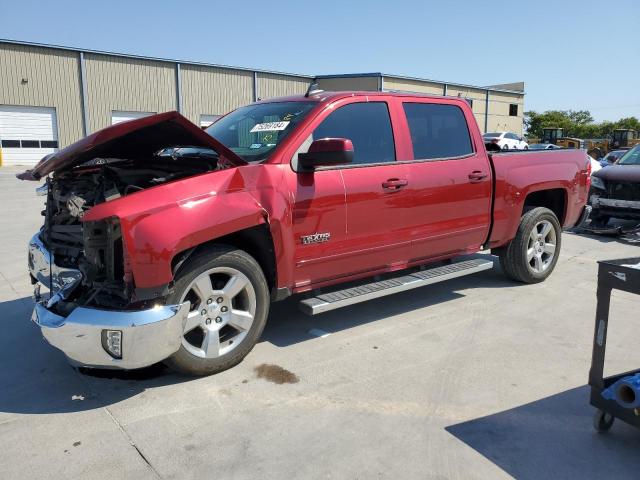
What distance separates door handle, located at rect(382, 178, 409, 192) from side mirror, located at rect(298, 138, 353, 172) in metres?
0.67

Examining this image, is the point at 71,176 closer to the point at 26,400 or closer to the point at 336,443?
the point at 26,400

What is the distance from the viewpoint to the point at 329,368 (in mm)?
3809

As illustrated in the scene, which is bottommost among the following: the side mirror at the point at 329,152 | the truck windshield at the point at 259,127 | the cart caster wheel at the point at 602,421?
the cart caster wheel at the point at 602,421

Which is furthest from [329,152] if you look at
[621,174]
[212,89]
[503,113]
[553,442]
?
[503,113]

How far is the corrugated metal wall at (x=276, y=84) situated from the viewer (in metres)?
35.9

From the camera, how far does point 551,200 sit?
6.34 meters

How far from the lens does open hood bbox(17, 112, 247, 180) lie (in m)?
3.32

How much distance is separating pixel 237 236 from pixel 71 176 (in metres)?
1.45

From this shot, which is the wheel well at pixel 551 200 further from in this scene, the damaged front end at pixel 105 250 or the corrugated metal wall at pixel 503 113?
the corrugated metal wall at pixel 503 113

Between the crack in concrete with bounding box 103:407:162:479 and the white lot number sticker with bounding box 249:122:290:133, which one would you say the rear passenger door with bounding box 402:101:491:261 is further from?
the crack in concrete with bounding box 103:407:162:479

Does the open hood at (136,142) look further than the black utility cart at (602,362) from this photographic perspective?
Yes

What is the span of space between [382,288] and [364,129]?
1.35 m

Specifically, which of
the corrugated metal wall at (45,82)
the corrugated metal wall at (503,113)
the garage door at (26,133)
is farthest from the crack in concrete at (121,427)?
the corrugated metal wall at (503,113)

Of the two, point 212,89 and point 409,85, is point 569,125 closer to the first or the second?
point 409,85
